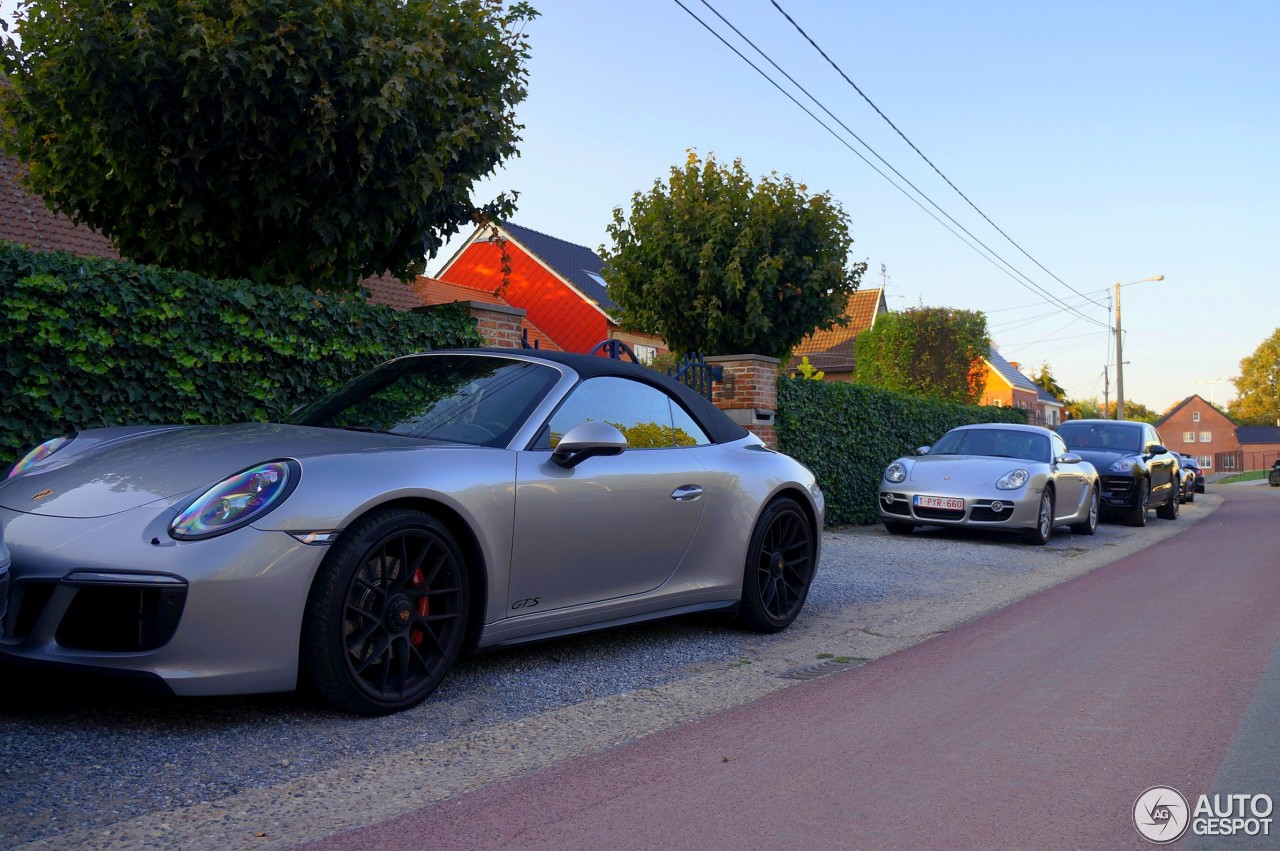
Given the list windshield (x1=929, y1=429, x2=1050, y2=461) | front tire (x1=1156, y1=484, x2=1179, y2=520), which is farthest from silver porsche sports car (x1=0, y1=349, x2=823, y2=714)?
front tire (x1=1156, y1=484, x2=1179, y2=520)

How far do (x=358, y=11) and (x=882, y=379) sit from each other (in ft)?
86.7

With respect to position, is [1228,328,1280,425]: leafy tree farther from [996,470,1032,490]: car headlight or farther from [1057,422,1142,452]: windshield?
[996,470,1032,490]: car headlight

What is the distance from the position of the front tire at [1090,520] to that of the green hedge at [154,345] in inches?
395

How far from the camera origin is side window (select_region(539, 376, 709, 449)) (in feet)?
16.1

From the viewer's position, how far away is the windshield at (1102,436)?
17.0 meters

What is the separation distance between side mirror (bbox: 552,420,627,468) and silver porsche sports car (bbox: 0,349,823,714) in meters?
0.01

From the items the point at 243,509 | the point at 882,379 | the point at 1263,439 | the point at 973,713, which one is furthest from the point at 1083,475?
the point at 1263,439

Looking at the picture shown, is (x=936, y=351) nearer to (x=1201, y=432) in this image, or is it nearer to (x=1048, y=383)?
(x=1048, y=383)

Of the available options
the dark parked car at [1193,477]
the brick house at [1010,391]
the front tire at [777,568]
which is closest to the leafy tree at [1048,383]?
the brick house at [1010,391]

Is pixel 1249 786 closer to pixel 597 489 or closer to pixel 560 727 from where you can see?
pixel 560 727

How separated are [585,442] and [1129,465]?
44.7 ft

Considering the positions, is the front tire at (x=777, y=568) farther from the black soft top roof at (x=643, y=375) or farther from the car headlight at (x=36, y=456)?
the car headlight at (x=36, y=456)

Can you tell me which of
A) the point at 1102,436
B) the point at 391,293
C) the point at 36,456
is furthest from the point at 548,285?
the point at 36,456

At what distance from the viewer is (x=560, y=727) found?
4043 millimetres
